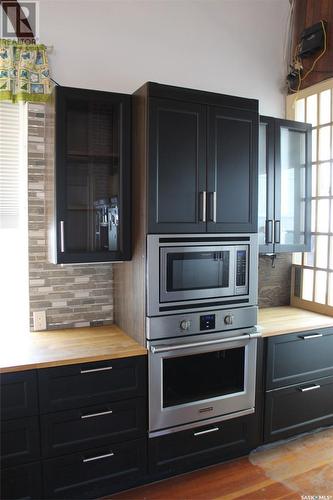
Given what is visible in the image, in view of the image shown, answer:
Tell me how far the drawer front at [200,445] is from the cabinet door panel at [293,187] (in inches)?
49.1

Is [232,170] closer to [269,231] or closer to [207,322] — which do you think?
[269,231]

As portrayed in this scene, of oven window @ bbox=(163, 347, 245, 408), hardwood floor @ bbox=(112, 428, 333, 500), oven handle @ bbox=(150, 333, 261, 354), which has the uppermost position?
oven handle @ bbox=(150, 333, 261, 354)

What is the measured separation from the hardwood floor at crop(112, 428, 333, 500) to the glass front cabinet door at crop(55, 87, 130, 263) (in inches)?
51.3

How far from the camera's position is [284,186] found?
288 centimetres

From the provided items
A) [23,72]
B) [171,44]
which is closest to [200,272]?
[23,72]

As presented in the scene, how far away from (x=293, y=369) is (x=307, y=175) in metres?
1.42

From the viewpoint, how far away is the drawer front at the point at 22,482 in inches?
72.0

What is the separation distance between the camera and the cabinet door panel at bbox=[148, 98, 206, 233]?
2049 mm

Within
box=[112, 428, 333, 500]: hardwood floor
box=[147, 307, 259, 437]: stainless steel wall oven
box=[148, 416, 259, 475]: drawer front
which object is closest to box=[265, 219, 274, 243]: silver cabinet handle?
box=[147, 307, 259, 437]: stainless steel wall oven

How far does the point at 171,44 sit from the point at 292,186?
4.37 feet

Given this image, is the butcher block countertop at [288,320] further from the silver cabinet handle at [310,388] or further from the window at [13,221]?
the window at [13,221]

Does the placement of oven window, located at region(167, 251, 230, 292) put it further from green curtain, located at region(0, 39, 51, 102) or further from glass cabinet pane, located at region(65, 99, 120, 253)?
green curtain, located at region(0, 39, 51, 102)

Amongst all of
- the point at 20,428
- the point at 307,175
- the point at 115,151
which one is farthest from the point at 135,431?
the point at 307,175

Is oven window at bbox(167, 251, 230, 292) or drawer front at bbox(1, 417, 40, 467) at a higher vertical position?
oven window at bbox(167, 251, 230, 292)
